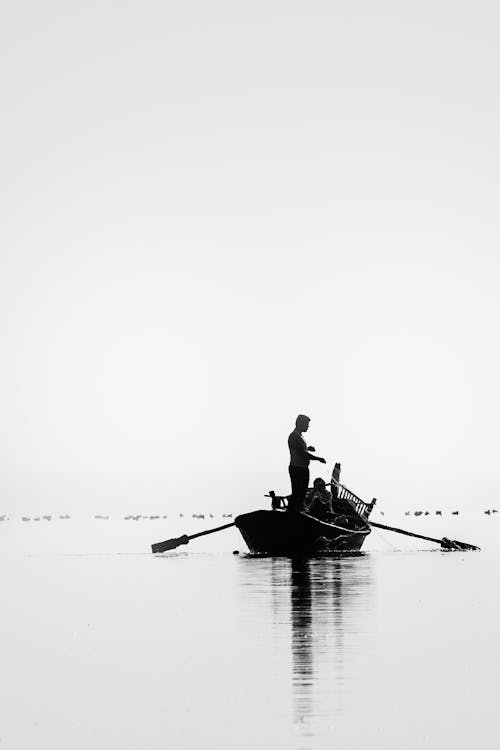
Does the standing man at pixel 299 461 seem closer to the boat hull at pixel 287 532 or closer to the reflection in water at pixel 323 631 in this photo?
the boat hull at pixel 287 532

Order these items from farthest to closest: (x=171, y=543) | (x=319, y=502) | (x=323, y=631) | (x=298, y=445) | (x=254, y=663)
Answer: (x=171, y=543), (x=319, y=502), (x=298, y=445), (x=323, y=631), (x=254, y=663)

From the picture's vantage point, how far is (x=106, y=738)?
14.6 metres

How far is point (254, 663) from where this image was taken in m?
19.4

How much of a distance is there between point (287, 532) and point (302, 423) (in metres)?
3.92

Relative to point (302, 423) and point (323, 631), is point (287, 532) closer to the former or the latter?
point (302, 423)

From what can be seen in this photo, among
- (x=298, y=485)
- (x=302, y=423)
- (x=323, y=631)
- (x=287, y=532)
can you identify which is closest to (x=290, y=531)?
(x=287, y=532)

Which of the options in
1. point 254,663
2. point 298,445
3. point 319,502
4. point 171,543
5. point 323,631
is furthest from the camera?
point 171,543

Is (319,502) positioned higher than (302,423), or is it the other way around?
(302,423)

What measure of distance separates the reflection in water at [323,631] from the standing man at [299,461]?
8.98 ft

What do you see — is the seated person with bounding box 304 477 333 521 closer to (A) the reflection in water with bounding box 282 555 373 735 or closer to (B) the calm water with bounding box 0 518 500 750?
(A) the reflection in water with bounding box 282 555 373 735

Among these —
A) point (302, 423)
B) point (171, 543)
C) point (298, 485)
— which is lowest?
point (171, 543)

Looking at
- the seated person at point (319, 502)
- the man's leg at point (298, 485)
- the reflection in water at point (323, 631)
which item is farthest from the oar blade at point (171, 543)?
the reflection in water at point (323, 631)

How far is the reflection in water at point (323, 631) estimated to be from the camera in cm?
1605

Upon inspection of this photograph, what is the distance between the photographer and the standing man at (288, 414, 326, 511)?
40.8 metres
